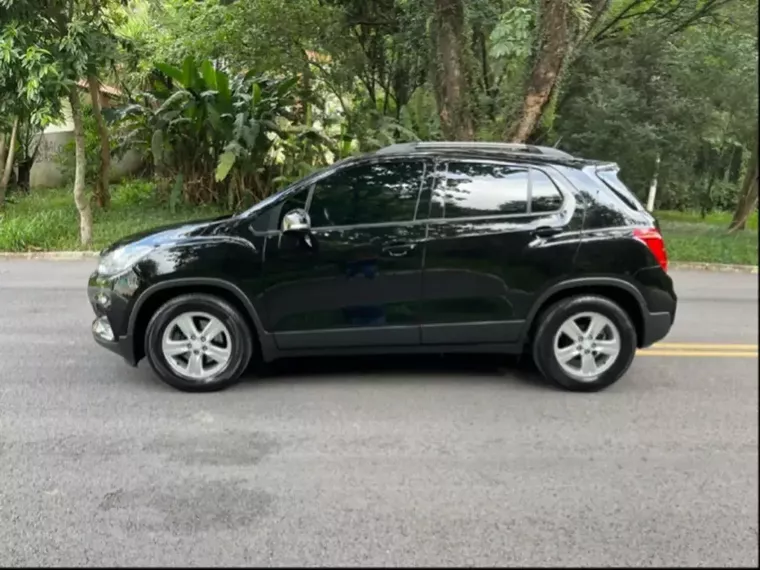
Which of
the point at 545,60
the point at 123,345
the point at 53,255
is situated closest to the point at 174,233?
the point at 123,345

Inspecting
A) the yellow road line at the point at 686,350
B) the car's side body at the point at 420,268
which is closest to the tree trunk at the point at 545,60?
the yellow road line at the point at 686,350

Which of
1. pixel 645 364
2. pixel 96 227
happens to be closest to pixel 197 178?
pixel 96 227

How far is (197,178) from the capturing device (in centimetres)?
1391

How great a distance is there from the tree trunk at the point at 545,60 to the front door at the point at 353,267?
4.23m

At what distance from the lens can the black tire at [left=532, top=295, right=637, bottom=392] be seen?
4.72m

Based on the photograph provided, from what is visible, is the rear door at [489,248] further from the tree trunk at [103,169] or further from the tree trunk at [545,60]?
the tree trunk at [103,169]

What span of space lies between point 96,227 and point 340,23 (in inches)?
249

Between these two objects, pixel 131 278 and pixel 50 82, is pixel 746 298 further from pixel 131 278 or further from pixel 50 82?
pixel 50 82

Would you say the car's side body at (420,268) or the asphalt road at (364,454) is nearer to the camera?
the asphalt road at (364,454)

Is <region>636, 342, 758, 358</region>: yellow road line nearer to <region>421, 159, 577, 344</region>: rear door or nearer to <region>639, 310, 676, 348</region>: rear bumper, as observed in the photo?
<region>639, 310, 676, 348</region>: rear bumper

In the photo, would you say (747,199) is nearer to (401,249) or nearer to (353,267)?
(401,249)

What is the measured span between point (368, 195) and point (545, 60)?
15.2ft

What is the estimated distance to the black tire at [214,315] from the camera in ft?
16.0

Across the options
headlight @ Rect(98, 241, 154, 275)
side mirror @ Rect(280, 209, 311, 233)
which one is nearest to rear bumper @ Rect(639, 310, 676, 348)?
side mirror @ Rect(280, 209, 311, 233)
